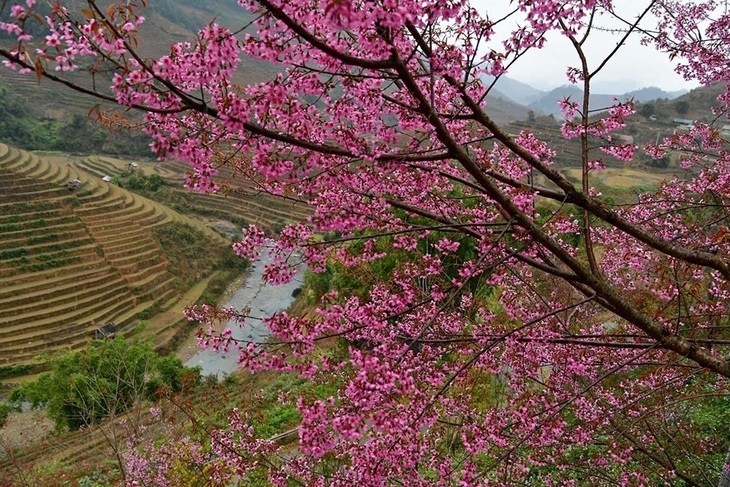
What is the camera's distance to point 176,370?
21.3 m

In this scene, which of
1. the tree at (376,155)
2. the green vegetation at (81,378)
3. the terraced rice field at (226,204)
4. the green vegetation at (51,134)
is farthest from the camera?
the green vegetation at (51,134)

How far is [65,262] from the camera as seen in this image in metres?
31.7

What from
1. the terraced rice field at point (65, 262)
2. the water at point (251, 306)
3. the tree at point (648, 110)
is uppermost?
the tree at point (648, 110)

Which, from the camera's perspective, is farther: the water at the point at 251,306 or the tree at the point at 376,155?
the water at the point at 251,306

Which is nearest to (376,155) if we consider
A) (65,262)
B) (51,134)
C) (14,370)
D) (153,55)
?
(14,370)

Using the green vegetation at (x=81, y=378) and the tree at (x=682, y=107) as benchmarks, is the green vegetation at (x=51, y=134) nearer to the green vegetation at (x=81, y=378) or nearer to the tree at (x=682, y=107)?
the green vegetation at (x=81, y=378)

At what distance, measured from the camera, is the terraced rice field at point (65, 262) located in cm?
2706

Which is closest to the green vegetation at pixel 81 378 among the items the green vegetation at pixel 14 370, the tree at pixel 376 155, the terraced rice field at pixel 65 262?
the green vegetation at pixel 14 370

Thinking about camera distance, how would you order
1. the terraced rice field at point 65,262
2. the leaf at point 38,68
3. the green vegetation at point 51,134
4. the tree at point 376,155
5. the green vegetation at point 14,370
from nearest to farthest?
the leaf at point 38,68
the tree at point 376,155
the green vegetation at point 14,370
the terraced rice field at point 65,262
the green vegetation at point 51,134

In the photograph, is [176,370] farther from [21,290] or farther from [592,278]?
[592,278]

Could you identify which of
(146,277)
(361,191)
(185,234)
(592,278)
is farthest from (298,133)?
(185,234)

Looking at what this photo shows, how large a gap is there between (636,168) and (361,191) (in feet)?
167

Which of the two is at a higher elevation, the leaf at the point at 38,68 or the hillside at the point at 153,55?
the hillside at the point at 153,55

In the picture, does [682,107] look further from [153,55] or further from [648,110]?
[153,55]
